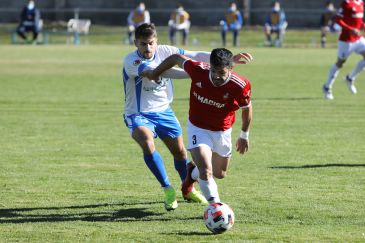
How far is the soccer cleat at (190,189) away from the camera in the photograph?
8930 mm

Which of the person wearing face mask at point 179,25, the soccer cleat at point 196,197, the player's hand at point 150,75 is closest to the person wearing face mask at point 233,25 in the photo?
the person wearing face mask at point 179,25

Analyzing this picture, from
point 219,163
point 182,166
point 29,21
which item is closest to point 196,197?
point 182,166

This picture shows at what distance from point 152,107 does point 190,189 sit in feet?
3.13

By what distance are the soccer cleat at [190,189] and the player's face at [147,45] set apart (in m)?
1.24

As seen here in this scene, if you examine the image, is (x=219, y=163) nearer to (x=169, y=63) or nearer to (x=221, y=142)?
(x=221, y=142)

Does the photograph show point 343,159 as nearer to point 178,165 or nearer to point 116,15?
point 178,165

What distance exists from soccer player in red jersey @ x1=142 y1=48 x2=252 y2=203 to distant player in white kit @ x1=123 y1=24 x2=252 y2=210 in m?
0.32

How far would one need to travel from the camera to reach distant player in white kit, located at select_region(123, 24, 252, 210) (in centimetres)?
859

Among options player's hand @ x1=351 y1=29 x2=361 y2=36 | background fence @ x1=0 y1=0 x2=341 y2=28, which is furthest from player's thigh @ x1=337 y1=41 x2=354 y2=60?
background fence @ x1=0 y1=0 x2=341 y2=28

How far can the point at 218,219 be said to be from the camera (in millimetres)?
7418

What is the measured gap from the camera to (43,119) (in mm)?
16562

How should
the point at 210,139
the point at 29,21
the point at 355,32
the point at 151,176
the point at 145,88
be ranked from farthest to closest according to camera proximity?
1. the point at 29,21
2. the point at 355,32
3. the point at 151,176
4. the point at 145,88
5. the point at 210,139

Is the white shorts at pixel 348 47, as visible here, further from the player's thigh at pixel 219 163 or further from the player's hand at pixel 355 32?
the player's thigh at pixel 219 163

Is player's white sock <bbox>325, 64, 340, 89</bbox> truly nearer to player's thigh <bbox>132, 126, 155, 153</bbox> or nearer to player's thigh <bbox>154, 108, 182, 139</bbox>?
player's thigh <bbox>154, 108, 182, 139</bbox>
